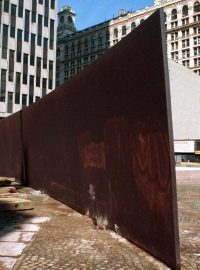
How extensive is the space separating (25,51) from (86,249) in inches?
2098

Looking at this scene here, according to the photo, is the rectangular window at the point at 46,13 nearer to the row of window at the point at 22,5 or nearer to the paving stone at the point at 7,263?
the row of window at the point at 22,5

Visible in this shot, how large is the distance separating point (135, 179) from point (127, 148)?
60cm

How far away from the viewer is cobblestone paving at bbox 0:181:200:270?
5.12 meters

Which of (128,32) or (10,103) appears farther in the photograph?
(128,32)

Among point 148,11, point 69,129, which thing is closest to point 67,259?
point 69,129

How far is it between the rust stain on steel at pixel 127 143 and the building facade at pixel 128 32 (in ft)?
274

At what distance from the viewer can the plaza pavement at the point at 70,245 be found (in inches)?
203

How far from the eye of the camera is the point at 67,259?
5.36m

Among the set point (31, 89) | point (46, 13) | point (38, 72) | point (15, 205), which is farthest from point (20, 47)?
point (15, 205)

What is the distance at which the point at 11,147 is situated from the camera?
17.5 m

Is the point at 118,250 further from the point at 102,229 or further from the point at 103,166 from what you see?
the point at 103,166

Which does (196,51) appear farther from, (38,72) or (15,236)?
(15,236)

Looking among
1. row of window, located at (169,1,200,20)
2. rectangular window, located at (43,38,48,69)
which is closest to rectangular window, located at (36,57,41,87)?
rectangular window, located at (43,38,48,69)

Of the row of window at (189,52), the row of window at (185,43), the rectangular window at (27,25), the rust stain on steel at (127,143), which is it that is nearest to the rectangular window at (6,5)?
the rectangular window at (27,25)
